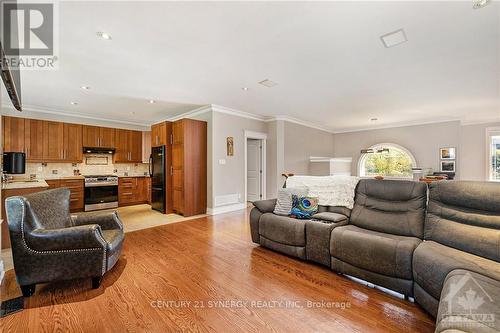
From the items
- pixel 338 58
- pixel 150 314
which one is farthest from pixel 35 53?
pixel 338 58

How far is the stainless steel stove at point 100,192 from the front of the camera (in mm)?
5391

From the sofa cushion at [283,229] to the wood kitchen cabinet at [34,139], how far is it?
5475 mm

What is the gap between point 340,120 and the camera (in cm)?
670

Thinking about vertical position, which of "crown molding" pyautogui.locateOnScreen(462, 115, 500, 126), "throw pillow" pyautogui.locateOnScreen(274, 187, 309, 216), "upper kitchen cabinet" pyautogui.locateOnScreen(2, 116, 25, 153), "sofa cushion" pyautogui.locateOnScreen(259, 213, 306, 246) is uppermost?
"crown molding" pyautogui.locateOnScreen(462, 115, 500, 126)

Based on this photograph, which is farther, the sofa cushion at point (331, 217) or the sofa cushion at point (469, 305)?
the sofa cushion at point (331, 217)

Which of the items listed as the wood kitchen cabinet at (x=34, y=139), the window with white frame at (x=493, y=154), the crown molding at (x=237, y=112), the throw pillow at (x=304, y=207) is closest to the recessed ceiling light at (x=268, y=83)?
the crown molding at (x=237, y=112)

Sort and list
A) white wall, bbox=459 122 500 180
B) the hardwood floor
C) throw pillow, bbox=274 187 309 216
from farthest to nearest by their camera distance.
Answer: white wall, bbox=459 122 500 180
throw pillow, bbox=274 187 309 216
the hardwood floor

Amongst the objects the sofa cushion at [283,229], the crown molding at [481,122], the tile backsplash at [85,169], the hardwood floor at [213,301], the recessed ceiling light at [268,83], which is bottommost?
the hardwood floor at [213,301]

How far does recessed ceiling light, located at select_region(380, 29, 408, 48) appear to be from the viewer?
2.29 metres

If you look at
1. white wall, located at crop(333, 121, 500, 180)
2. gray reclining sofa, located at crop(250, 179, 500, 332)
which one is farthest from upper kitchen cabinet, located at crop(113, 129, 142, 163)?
white wall, located at crop(333, 121, 500, 180)

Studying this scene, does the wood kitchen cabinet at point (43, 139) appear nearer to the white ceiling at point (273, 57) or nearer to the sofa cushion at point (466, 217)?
the white ceiling at point (273, 57)

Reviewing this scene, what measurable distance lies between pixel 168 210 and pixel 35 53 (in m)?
3.55

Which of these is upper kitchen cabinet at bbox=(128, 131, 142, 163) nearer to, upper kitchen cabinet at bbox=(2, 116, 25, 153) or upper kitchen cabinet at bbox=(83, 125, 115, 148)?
upper kitchen cabinet at bbox=(83, 125, 115, 148)

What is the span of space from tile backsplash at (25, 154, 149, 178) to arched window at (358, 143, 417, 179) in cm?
746
